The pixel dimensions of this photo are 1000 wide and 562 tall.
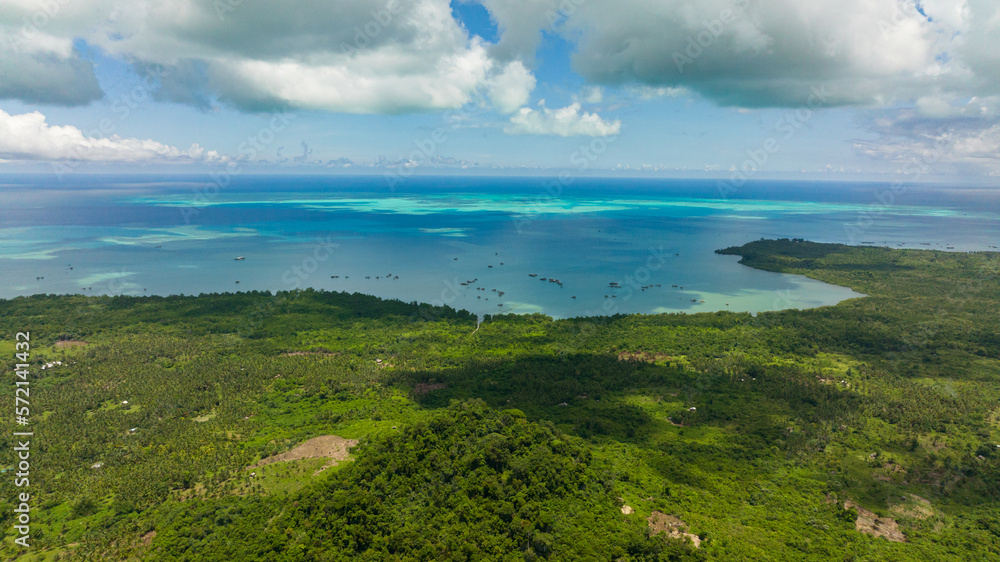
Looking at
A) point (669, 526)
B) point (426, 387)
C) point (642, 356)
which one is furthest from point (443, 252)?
point (669, 526)

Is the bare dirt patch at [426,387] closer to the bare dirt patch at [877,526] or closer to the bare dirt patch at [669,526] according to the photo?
the bare dirt patch at [669,526]

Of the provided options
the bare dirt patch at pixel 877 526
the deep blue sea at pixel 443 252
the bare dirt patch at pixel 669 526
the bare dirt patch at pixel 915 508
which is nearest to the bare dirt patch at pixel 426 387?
the bare dirt patch at pixel 669 526

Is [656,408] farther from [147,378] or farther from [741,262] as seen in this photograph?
[741,262]

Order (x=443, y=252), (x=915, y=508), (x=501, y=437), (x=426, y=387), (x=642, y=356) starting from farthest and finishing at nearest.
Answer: (x=443, y=252), (x=642, y=356), (x=426, y=387), (x=501, y=437), (x=915, y=508)

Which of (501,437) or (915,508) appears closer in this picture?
(915,508)

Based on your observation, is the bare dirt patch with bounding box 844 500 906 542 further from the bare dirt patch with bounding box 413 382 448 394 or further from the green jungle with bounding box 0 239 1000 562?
the bare dirt patch with bounding box 413 382 448 394

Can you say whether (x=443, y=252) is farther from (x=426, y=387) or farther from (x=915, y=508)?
(x=915, y=508)

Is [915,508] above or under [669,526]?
above

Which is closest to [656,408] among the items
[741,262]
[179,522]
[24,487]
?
[179,522]
